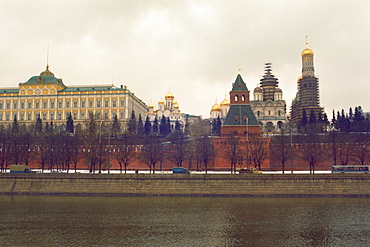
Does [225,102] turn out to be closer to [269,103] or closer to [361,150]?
[269,103]

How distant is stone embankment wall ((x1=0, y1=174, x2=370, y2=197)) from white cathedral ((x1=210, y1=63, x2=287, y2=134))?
146 feet

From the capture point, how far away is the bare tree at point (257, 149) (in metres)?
46.4

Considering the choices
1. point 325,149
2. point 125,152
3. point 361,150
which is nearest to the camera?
point 361,150

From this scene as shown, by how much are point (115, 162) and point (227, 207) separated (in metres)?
23.3

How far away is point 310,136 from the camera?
5009 cm

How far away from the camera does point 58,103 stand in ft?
291

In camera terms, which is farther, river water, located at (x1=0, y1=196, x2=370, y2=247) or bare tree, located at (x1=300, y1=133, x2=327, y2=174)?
bare tree, located at (x1=300, y1=133, x2=327, y2=174)

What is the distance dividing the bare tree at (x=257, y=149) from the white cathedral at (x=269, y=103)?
110ft

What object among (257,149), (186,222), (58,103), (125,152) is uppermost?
(58,103)

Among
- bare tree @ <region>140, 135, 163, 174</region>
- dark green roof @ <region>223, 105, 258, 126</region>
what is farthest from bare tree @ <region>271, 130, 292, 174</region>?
bare tree @ <region>140, 135, 163, 174</region>

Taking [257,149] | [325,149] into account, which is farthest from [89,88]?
[325,149]

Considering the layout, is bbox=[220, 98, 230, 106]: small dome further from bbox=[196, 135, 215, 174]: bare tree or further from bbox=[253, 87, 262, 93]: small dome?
bbox=[196, 135, 215, 174]: bare tree

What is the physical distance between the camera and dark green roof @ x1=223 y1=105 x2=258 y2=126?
160 feet

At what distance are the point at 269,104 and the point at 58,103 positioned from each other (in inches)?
1728
